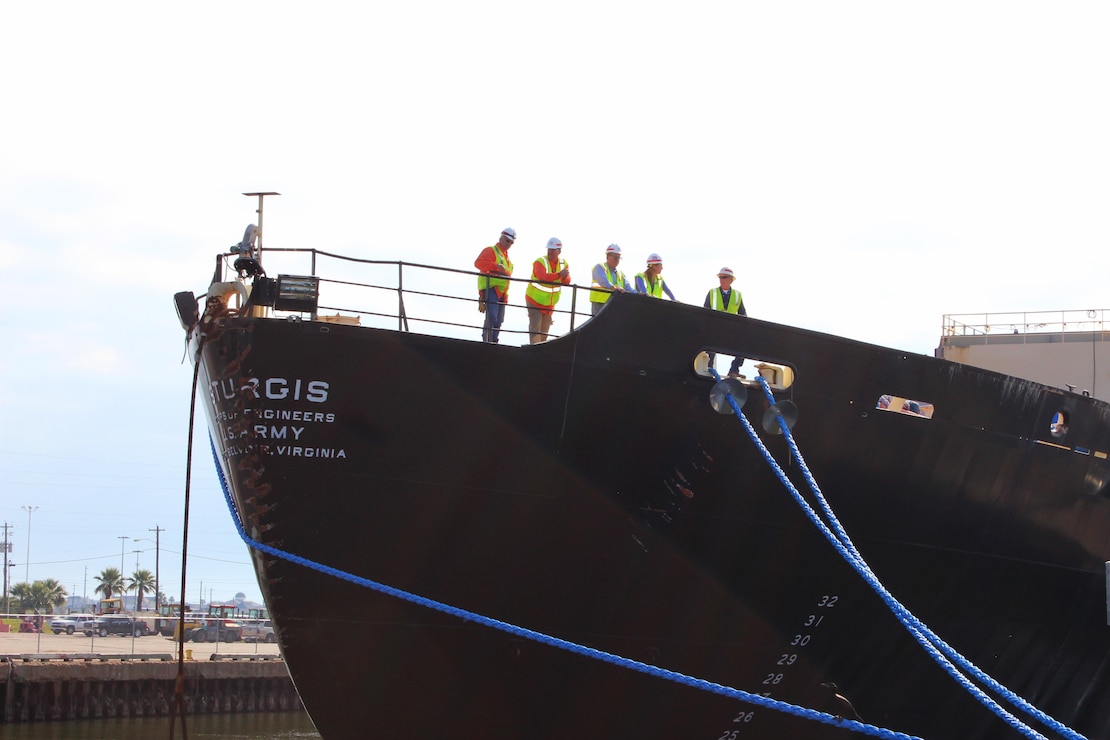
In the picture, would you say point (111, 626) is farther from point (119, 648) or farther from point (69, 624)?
point (119, 648)

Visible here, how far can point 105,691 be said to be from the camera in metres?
25.1

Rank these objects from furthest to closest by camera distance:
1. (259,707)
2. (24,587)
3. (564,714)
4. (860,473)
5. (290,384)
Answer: (24,587), (259,707), (860,473), (564,714), (290,384)

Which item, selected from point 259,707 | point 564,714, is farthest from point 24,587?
point 564,714

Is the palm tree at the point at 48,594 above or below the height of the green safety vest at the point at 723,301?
below

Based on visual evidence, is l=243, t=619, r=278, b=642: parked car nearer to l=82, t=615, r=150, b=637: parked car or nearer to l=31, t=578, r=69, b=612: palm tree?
l=82, t=615, r=150, b=637: parked car

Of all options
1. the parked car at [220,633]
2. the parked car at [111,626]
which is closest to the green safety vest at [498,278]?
the parked car at [220,633]

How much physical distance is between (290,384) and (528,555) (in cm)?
218

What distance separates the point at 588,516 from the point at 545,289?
2142 millimetres

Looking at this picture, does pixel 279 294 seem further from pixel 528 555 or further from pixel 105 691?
pixel 105 691

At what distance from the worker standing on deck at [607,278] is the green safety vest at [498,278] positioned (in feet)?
2.53

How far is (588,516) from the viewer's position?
29.2 feet

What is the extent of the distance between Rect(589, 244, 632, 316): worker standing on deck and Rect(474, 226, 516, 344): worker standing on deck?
77cm

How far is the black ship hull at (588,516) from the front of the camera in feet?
27.9

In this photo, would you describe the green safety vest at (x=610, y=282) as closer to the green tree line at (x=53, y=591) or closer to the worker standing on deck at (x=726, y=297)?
the worker standing on deck at (x=726, y=297)
